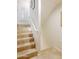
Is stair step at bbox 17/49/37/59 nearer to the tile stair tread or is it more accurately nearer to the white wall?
the tile stair tread

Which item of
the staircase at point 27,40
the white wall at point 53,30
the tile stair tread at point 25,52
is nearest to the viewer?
the tile stair tread at point 25,52

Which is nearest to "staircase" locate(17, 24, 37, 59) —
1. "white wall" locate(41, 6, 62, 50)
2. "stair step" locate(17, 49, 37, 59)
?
"stair step" locate(17, 49, 37, 59)

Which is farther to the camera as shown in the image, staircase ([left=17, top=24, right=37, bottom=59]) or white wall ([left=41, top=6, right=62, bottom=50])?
staircase ([left=17, top=24, right=37, bottom=59])

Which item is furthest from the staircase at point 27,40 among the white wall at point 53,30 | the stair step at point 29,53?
the white wall at point 53,30

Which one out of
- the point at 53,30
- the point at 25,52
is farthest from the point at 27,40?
the point at 53,30

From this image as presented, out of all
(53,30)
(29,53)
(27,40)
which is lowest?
(29,53)

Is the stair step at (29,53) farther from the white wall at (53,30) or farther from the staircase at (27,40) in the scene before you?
the white wall at (53,30)

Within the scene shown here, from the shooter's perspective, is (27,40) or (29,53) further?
(27,40)

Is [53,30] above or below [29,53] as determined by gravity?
above

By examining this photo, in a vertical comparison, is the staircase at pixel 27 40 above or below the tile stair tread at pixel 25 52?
above

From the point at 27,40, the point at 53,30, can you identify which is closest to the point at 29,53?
the point at 27,40

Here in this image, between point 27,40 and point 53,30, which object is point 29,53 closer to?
Result: point 27,40
